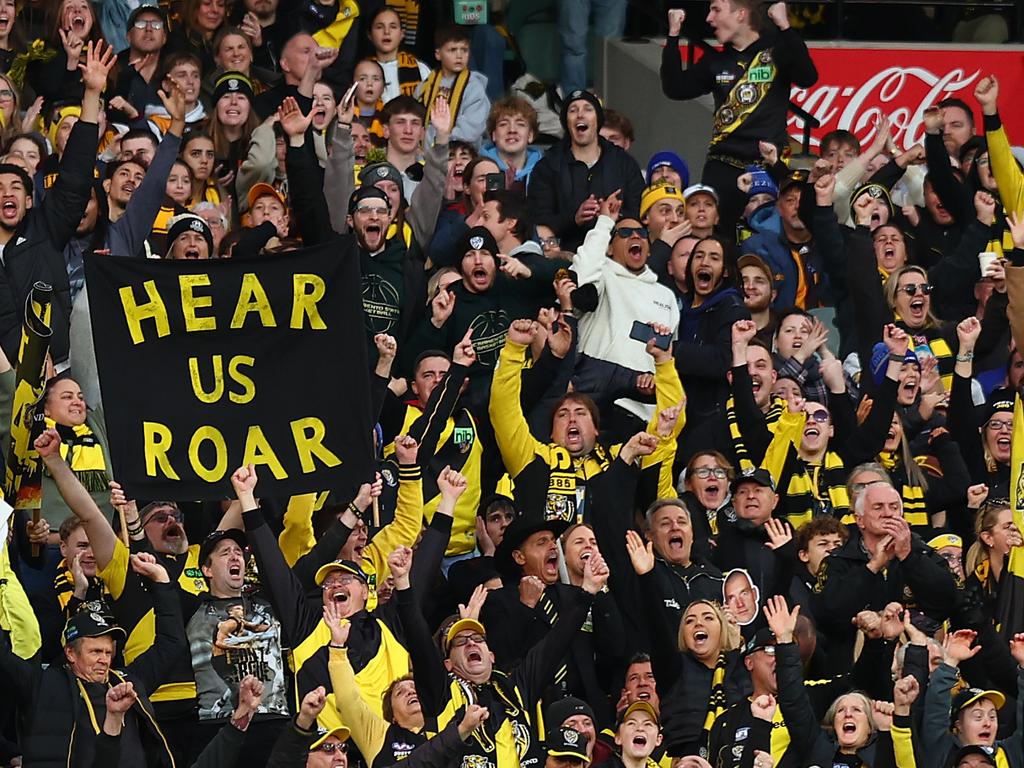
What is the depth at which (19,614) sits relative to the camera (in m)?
12.7

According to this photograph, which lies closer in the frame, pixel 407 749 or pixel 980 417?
pixel 407 749

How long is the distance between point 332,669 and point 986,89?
5182 millimetres

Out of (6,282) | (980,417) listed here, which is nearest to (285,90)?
(6,282)

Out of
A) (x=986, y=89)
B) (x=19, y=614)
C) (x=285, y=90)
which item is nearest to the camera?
(x=19, y=614)

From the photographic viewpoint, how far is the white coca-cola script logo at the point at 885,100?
1986cm

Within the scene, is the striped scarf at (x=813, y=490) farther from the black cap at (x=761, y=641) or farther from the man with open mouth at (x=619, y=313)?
the black cap at (x=761, y=641)

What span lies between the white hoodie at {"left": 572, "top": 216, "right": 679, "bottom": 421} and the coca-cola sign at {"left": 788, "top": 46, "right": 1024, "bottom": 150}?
4.40 metres

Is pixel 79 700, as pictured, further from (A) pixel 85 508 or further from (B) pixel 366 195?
(B) pixel 366 195

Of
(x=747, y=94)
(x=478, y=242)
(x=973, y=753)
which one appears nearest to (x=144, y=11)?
(x=478, y=242)

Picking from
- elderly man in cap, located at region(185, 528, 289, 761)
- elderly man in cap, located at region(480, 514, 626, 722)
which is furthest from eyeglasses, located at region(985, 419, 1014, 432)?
elderly man in cap, located at region(185, 528, 289, 761)

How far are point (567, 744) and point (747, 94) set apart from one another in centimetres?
584

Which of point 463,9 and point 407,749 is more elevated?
point 463,9

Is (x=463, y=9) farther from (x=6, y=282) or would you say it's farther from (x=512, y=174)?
(x=6, y=282)

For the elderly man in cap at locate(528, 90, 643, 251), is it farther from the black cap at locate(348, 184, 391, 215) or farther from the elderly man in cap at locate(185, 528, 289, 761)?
the elderly man in cap at locate(185, 528, 289, 761)
